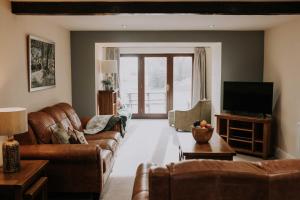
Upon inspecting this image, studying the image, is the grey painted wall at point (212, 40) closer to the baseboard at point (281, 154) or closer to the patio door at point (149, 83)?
the baseboard at point (281, 154)

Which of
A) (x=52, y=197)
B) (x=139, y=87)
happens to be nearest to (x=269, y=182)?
(x=52, y=197)

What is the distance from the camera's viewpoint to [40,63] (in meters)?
4.61

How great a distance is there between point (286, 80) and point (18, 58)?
4080mm

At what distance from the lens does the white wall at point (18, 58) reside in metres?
3.53

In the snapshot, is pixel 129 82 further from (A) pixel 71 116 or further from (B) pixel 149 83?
(A) pixel 71 116

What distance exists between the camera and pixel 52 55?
5.11 meters

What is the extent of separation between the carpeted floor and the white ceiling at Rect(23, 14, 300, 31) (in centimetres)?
224

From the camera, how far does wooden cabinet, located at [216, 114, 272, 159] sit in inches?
212

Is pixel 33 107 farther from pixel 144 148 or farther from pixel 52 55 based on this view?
pixel 144 148

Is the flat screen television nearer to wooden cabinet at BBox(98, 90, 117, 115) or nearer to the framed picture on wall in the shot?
wooden cabinet at BBox(98, 90, 117, 115)

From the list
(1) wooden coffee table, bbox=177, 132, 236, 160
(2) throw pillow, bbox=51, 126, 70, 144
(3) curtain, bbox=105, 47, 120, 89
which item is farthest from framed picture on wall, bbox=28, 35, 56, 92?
(3) curtain, bbox=105, 47, 120, 89

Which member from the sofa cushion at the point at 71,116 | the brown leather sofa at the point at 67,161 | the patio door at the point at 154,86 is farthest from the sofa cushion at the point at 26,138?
the patio door at the point at 154,86

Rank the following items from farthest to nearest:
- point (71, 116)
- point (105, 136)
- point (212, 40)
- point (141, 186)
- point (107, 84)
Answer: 1. point (107, 84)
2. point (212, 40)
3. point (71, 116)
4. point (105, 136)
5. point (141, 186)

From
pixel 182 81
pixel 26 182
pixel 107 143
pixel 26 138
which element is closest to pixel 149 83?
pixel 182 81
